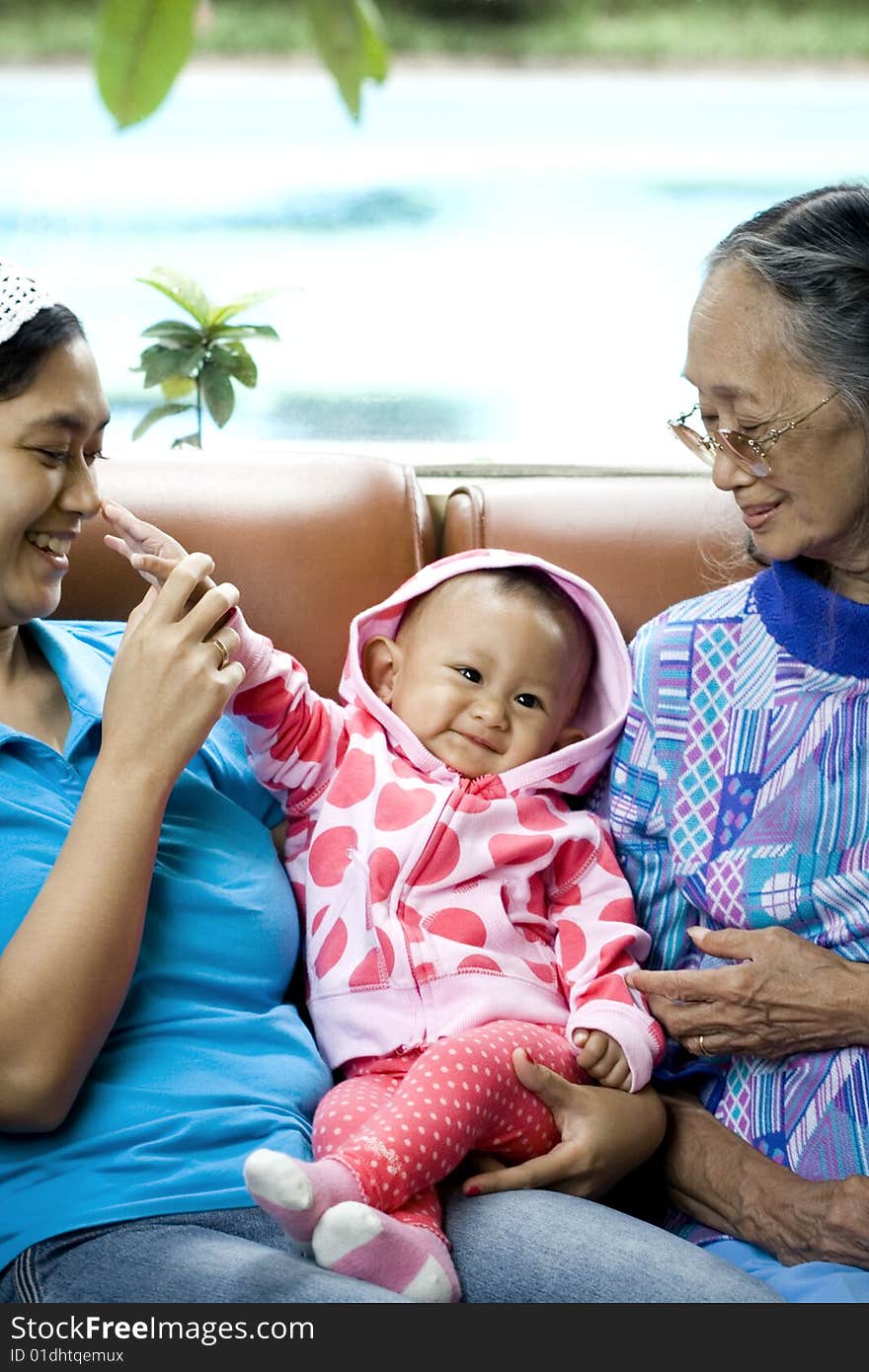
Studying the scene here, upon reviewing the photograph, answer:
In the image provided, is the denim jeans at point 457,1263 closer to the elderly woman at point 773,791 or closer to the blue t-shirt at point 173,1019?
the blue t-shirt at point 173,1019

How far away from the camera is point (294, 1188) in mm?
1121

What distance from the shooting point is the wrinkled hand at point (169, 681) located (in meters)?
1.32

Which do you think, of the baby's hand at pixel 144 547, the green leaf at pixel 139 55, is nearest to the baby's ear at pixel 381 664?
the baby's hand at pixel 144 547

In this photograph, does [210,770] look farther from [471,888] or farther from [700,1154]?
[700,1154]

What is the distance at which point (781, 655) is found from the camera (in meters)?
1.57

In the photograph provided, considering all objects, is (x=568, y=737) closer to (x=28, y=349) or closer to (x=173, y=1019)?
(x=173, y=1019)

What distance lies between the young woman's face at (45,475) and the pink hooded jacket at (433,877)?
0.23m

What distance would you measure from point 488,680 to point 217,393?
2.87ft

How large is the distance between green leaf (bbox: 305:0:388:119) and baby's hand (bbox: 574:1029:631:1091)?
4.18ft

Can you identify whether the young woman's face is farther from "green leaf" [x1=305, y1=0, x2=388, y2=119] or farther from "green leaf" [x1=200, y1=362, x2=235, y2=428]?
"green leaf" [x1=305, y1=0, x2=388, y2=119]

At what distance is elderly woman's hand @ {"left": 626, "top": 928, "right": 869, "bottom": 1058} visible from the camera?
4.70ft

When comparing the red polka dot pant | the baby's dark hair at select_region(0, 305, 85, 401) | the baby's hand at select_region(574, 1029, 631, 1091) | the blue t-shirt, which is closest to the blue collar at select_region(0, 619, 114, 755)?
the blue t-shirt

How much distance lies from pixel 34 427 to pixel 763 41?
1.09 metres

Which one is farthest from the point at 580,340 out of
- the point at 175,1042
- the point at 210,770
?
the point at 175,1042
